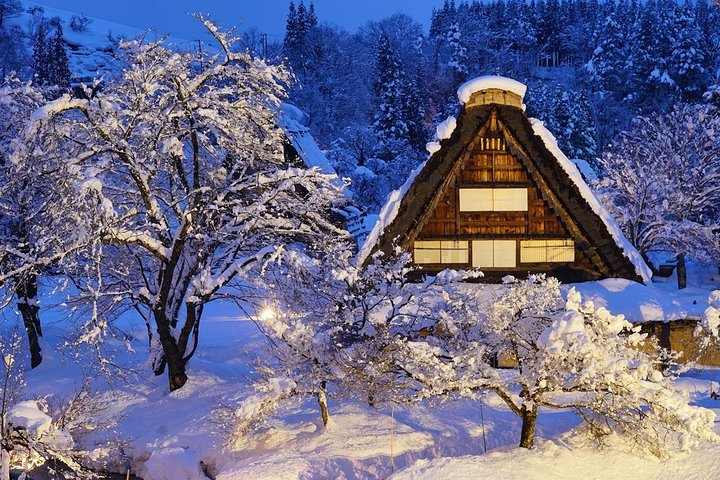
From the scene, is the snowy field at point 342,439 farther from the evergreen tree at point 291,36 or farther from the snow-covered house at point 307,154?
the evergreen tree at point 291,36

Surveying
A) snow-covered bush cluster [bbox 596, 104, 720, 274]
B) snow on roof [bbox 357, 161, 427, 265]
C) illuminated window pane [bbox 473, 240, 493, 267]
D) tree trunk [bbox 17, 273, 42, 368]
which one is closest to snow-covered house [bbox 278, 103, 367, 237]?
snow on roof [bbox 357, 161, 427, 265]

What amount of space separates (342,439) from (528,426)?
3139 millimetres

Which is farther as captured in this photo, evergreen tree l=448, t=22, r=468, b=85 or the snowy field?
evergreen tree l=448, t=22, r=468, b=85

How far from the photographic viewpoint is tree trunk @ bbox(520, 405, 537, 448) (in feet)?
31.3

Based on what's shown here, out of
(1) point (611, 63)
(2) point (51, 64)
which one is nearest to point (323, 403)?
(2) point (51, 64)

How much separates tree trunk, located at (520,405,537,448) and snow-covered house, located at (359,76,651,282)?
221 inches

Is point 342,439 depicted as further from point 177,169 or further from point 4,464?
point 177,169

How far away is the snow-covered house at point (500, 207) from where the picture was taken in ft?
47.3

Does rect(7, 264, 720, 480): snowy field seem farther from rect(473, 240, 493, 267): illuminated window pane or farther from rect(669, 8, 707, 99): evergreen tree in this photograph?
rect(669, 8, 707, 99): evergreen tree

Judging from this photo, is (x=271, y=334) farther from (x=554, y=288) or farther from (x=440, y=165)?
(x=440, y=165)

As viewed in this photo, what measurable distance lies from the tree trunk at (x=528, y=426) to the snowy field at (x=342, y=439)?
0.62 feet

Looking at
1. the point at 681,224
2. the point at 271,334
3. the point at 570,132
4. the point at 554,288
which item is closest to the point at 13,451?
the point at 271,334

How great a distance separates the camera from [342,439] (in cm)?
1070

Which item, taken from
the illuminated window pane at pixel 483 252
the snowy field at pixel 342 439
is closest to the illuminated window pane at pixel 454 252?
the illuminated window pane at pixel 483 252
